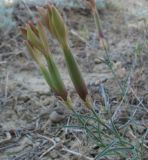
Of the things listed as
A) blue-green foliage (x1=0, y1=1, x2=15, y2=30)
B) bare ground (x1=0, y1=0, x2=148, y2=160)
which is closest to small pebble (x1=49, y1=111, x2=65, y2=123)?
bare ground (x1=0, y1=0, x2=148, y2=160)

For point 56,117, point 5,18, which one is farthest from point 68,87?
point 5,18

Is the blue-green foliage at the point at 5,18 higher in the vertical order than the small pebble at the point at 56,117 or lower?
higher

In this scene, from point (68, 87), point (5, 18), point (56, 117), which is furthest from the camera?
point (5, 18)

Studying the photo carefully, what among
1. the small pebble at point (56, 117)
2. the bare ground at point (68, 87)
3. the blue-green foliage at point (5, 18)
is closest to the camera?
the bare ground at point (68, 87)

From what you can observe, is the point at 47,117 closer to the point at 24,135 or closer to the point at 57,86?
the point at 24,135

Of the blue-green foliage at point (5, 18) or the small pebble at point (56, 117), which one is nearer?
the small pebble at point (56, 117)

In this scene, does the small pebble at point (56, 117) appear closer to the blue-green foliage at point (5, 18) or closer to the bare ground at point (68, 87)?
the bare ground at point (68, 87)

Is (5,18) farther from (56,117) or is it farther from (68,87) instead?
(56,117)

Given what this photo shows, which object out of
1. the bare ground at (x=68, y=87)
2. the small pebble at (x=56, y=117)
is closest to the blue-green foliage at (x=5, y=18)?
the bare ground at (x=68, y=87)

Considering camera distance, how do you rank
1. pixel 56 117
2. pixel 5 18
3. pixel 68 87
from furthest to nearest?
pixel 5 18, pixel 68 87, pixel 56 117

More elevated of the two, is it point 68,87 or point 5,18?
point 5,18

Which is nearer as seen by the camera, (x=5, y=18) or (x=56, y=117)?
(x=56, y=117)
